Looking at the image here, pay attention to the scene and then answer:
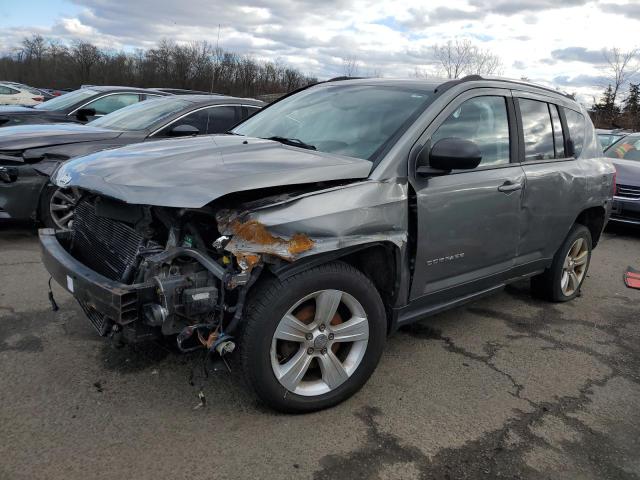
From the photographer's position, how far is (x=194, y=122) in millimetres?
6602

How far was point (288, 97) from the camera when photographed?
4.48 metres

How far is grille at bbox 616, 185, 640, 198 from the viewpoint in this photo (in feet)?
27.0

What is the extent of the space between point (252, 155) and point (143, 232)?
28.7 inches

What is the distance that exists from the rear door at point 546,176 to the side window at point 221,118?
3.95 metres

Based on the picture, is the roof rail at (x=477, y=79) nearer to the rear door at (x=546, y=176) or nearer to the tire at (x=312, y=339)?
the rear door at (x=546, y=176)

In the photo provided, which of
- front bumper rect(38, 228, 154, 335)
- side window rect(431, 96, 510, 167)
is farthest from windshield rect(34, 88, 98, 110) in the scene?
side window rect(431, 96, 510, 167)

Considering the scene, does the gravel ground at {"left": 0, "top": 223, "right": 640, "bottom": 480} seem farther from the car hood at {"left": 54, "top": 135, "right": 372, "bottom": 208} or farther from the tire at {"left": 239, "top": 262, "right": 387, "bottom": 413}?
the car hood at {"left": 54, "top": 135, "right": 372, "bottom": 208}

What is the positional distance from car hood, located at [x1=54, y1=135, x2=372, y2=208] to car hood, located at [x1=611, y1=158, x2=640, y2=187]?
7.00 m

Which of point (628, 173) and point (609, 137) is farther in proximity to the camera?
point (609, 137)

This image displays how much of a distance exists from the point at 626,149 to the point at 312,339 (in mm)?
8823

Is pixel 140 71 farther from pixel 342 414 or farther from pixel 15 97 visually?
pixel 342 414

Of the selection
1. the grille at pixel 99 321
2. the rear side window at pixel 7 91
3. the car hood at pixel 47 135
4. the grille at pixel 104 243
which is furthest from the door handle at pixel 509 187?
the rear side window at pixel 7 91

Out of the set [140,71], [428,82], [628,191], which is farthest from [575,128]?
[140,71]

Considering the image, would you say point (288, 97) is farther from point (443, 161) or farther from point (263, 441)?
point (263, 441)
